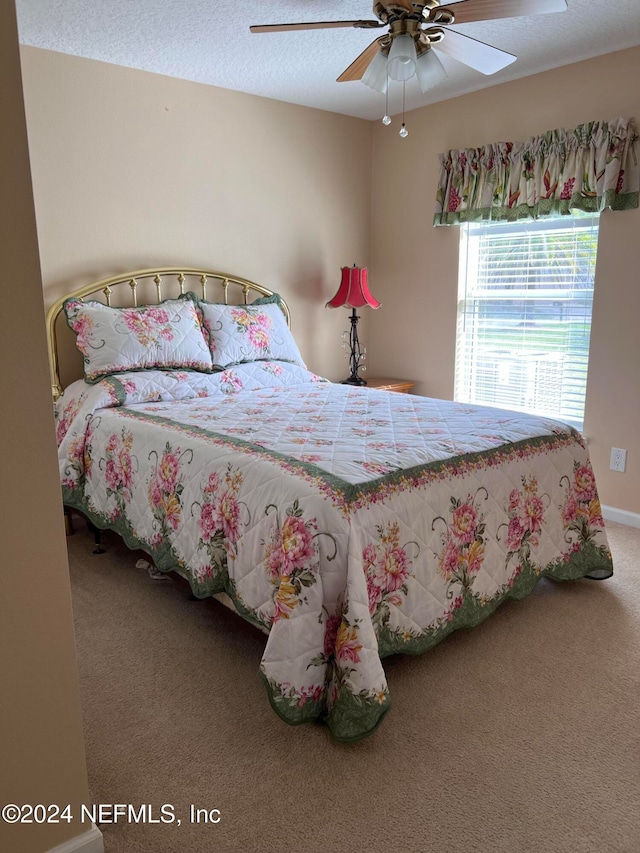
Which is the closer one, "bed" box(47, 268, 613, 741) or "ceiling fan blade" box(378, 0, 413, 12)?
"bed" box(47, 268, 613, 741)

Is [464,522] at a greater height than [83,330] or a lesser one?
lesser

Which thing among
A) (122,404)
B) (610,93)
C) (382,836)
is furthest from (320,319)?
(382,836)

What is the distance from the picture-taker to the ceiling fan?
6.75ft

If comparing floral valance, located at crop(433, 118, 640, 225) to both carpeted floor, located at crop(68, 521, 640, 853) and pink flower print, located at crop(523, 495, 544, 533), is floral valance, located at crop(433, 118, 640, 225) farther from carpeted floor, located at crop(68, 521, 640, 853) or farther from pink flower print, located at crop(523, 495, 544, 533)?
carpeted floor, located at crop(68, 521, 640, 853)

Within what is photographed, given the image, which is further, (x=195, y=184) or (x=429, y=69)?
(x=195, y=184)

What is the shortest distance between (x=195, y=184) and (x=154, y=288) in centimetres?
67

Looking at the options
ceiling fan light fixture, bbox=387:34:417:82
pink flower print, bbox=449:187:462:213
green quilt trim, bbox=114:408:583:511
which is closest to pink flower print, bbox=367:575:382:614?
green quilt trim, bbox=114:408:583:511

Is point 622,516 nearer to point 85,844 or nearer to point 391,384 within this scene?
point 391,384

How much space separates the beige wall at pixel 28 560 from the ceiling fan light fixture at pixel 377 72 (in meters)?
1.60

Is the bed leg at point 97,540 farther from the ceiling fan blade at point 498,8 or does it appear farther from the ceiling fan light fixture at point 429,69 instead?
the ceiling fan blade at point 498,8

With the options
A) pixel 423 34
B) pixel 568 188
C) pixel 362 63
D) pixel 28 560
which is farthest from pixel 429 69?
pixel 28 560

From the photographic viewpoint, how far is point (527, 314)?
3.76 m

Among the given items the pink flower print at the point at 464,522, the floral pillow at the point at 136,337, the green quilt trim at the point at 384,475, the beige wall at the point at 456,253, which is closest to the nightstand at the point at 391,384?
the beige wall at the point at 456,253

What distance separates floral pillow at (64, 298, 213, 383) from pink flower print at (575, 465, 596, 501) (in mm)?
1892
